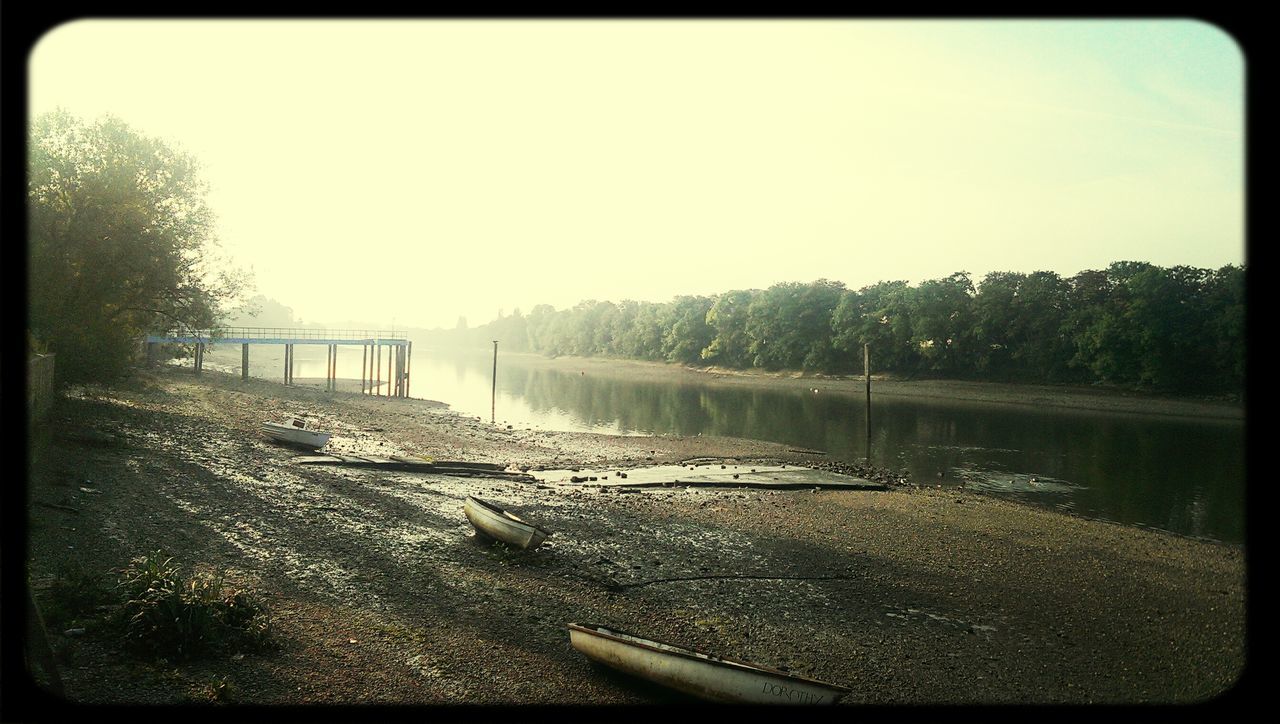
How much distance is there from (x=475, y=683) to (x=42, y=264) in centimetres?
1329

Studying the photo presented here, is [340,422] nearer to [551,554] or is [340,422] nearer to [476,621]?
[551,554]

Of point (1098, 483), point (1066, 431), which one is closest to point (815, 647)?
point (1098, 483)

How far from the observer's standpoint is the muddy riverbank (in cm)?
538

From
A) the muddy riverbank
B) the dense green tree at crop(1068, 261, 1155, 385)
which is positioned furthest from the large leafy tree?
the dense green tree at crop(1068, 261, 1155, 385)

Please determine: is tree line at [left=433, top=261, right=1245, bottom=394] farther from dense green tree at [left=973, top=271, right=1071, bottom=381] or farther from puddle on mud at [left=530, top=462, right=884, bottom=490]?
puddle on mud at [left=530, top=462, right=884, bottom=490]

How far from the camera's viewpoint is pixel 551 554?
8.80 m

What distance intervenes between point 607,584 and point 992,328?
151 feet

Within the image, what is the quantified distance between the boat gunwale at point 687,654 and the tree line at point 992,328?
49.3 feet

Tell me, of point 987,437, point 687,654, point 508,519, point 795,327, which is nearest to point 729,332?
point 795,327

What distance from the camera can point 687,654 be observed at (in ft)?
16.6

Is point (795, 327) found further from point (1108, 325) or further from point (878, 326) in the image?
point (1108, 325)

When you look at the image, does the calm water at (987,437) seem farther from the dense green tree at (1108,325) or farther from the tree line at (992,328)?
the dense green tree at (1108,325)

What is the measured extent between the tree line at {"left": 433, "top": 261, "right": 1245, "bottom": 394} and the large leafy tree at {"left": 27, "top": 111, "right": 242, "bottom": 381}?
73.8ft

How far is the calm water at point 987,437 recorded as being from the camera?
15.5 m
